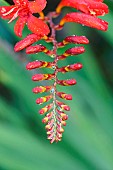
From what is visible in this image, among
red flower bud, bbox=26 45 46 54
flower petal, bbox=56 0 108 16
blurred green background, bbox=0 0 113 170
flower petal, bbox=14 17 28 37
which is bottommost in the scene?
blurred green background, bbox=0 0 113 170

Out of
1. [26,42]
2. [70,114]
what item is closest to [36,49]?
[26,42]

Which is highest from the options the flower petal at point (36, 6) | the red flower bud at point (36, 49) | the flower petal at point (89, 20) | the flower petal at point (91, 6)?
the flower petal at point (36, 6)

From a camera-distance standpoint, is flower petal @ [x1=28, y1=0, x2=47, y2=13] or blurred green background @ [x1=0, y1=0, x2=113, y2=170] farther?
blurred green background @ [x1=0, y1=0, x2=113, y2=170]

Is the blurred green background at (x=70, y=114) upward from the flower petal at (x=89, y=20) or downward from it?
downward

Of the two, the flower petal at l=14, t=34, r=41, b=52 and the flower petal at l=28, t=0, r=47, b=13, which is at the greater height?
the flower petal at l=28, t=0, r=47, b=13

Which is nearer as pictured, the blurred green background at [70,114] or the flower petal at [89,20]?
the flower petal at [89,20]

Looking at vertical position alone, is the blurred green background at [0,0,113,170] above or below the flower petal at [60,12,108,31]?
below

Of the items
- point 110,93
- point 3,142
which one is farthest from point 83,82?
point 3,142

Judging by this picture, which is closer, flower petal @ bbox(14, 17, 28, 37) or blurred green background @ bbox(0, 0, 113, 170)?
flower petal @ bbox(14, 17, 28, 37)
